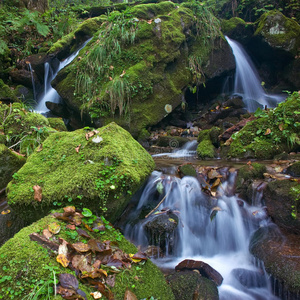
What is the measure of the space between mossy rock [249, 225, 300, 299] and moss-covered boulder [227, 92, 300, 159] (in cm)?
274

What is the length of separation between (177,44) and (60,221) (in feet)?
26.7

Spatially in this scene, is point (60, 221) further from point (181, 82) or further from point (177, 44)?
point (177, 44)

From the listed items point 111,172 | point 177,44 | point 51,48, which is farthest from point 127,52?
point 111,172

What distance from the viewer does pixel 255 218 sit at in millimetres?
3668

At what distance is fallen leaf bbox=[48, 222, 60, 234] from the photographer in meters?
2.17

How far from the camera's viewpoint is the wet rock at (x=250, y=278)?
9.65ft

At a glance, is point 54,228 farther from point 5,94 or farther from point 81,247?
point 5,94

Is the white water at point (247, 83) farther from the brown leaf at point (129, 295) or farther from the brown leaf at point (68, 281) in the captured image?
the brown leaf at point (68, 281)

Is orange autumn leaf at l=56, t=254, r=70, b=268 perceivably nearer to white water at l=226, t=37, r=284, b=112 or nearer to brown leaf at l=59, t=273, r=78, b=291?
brown leaf at l=59, t=273, r=78, b=291

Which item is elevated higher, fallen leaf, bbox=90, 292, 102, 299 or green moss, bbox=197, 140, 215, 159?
fallen leaf, bbox=90, 292, 102, 299

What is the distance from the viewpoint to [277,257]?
9.29 feet

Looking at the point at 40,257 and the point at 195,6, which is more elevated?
the point at 195,6

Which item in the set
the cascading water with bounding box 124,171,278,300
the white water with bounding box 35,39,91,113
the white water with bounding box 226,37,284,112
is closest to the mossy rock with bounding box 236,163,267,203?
the cascading water with bounding box 124,171,278,300

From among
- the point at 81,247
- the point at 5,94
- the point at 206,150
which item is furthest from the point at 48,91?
the point at 81,247
